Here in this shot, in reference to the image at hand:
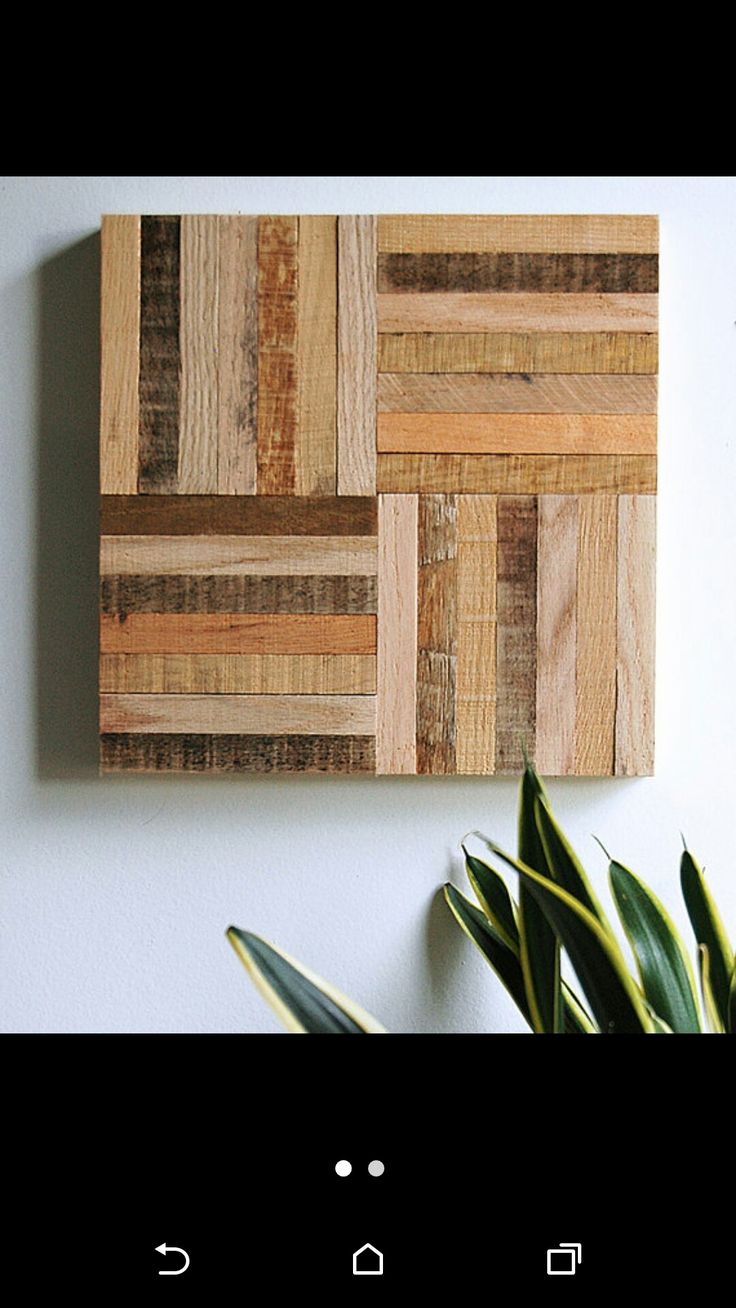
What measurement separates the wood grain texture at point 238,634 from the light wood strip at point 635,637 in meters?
0.24

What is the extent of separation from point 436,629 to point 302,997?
38 cm

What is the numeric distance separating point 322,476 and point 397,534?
3.6 inches

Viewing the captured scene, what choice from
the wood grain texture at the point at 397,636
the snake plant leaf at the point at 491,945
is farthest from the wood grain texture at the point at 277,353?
the snake plant leaf at the point at 491,945

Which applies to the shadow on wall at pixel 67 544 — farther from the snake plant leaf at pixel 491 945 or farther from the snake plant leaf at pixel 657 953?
the snake plant leaf at pixel 657 953

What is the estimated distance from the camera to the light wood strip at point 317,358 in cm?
107

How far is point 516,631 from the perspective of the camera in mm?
1076

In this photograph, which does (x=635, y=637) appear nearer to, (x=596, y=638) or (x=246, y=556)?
(x=596, y=638)

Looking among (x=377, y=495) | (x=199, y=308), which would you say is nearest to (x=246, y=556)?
(x=377, y=495)

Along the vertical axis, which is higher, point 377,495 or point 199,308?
point 199,308

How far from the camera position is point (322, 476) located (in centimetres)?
108

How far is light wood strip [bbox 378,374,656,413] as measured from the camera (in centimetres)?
107
